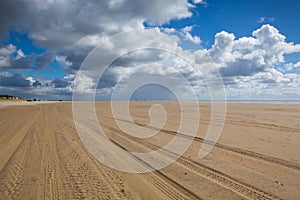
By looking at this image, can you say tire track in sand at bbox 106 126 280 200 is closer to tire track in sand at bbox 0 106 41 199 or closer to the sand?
the sand

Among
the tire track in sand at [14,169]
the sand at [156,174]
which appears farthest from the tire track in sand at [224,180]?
the tire track in sand at [14,169]

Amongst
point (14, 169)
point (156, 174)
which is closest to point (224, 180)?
point (156, 174)

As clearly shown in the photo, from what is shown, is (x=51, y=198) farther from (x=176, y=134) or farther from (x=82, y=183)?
(x=176, y=134)

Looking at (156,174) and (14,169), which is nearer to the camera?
(156,174)

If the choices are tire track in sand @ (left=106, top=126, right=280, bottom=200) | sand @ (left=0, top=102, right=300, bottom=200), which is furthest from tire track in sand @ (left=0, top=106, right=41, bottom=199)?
tire track in sand @ (left=106, top=126, right=280, bottom=200)

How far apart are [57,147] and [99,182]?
4.03 meters

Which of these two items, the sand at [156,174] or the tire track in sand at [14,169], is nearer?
the sand at [156,174]

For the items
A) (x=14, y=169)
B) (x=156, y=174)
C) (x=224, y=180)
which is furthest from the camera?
(x=14, y=169)

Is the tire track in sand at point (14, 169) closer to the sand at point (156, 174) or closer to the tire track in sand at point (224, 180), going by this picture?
the sand at point (156, 174)

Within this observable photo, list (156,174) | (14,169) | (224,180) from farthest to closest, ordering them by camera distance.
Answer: (14,169) → (156,174) → (224,180)

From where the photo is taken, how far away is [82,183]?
17.2ft

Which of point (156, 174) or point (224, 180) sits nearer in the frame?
point (224, 180)

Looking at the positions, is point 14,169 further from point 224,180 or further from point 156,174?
point 224,180

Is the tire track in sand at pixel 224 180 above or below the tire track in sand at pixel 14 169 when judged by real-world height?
below
